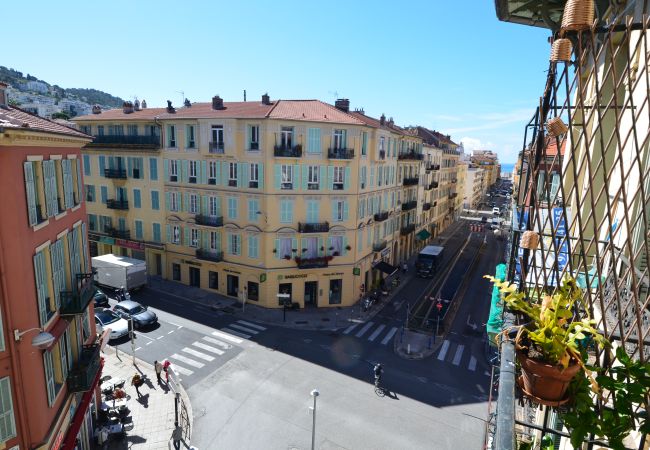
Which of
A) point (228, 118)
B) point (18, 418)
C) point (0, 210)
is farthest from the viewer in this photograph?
point (228, 118)

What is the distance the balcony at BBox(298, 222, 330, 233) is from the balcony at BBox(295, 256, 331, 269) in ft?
7.94

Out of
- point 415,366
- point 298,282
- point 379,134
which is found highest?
point 379,134

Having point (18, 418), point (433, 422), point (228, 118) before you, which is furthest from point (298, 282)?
point (18, 418)

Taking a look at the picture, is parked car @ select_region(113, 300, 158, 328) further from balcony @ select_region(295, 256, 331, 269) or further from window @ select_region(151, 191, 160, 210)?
balcony @ select_region(295, 256, 331, 269)

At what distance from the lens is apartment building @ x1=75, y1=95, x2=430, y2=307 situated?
32.1 metres

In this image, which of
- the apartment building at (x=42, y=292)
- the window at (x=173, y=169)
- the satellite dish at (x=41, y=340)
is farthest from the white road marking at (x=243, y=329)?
the satellite dish at (x=41, y=340)

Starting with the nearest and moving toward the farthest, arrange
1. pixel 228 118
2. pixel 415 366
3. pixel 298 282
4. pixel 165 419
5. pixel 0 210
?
pixel 0 210, pixel 165 419, pixel 415 366, pixel 228 118, pixel 298 282

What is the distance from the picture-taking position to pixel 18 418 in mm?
11484

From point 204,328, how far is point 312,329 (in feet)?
26.4

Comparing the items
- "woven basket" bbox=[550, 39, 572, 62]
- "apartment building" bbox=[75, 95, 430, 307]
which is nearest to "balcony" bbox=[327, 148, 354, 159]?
"apartment building" bbox=[75, 95, 430, 307]

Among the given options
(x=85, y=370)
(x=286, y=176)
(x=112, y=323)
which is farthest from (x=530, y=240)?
→ (x=112, y=323)

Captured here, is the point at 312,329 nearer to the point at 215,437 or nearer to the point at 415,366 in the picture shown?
the point at 415,366

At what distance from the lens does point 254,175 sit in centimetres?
3219

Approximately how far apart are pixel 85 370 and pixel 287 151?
2070cm
